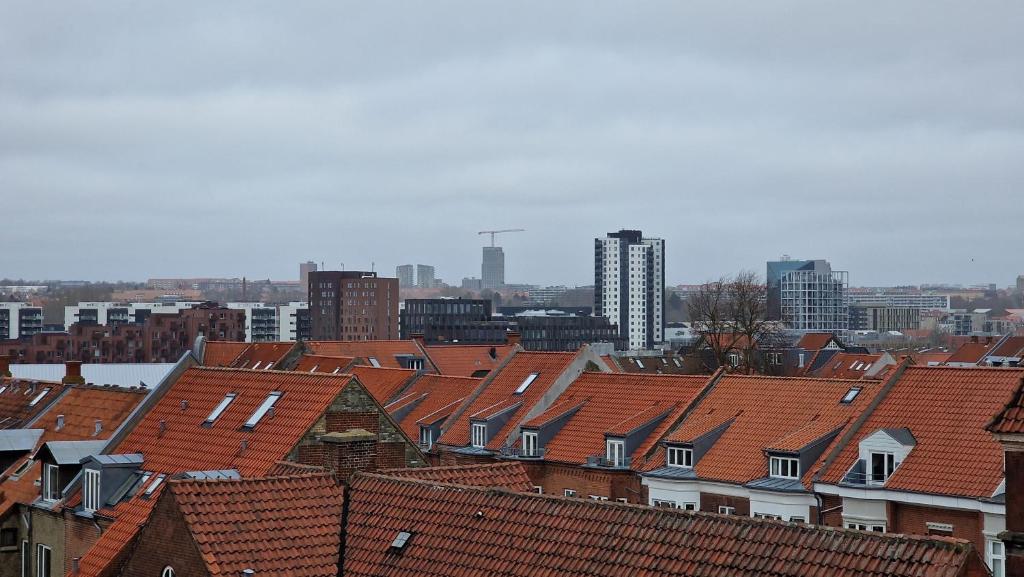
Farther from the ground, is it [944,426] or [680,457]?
[944,426]

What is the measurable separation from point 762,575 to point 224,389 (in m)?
20.5

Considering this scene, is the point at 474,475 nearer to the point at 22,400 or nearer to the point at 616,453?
the point at 616,453

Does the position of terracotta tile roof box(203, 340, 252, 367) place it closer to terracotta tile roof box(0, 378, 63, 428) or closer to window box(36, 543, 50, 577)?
terracotta tile roof box(0, 378, 63, 428)

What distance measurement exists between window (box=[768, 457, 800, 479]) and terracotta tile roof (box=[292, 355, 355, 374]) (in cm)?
3526

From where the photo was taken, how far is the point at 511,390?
175ft

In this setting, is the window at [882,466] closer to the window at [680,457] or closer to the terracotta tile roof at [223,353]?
the window at [680,457]

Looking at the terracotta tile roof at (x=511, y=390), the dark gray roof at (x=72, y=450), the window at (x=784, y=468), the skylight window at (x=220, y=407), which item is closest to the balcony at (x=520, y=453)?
the terracotta tile roof at (x=511, y=390)

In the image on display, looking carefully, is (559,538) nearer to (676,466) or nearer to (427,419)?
(676,466)

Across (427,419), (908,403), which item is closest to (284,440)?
(908,403)

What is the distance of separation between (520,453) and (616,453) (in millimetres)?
4929

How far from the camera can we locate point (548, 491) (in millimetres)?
46531

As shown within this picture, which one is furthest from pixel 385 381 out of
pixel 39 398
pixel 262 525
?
pixel 262 525

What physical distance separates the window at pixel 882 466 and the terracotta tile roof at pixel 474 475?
43.6 ft

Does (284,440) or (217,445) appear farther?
(217,445)
